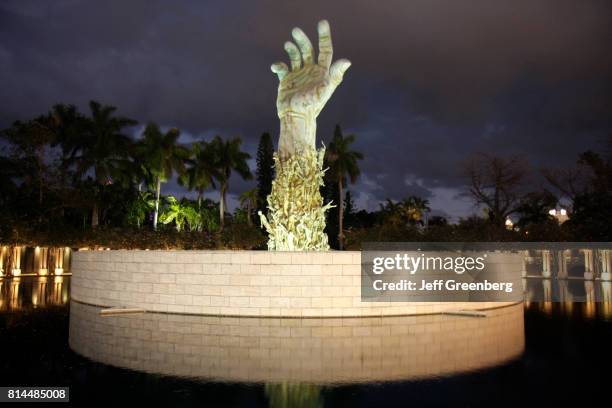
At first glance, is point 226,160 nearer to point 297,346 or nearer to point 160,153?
point 160,153

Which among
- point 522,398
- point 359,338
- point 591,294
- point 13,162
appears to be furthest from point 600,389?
point 13,162

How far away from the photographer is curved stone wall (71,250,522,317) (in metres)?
11.0

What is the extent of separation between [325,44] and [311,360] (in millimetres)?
11649

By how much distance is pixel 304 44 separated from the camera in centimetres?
1619

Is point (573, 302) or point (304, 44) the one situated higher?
point (304, 44)

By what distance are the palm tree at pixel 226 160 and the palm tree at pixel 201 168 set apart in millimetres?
410

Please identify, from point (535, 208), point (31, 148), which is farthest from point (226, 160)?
point (535, 208)

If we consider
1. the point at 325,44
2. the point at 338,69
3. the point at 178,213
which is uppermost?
the point at 325,44

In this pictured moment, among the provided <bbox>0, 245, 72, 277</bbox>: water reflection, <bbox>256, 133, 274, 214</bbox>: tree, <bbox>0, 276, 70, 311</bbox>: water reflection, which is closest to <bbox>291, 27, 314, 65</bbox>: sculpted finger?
<bbox>0, 276, 70, 311</bbox>: water reflection

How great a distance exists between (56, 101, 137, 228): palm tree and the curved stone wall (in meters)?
24.7

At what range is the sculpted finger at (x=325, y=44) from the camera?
1608cm

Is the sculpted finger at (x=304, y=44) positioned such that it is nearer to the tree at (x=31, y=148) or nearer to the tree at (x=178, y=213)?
the tree at (x=31, y=148)

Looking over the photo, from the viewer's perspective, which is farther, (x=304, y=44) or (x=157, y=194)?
(x=157, y=194)

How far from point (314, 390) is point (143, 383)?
1982mm
